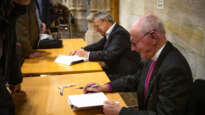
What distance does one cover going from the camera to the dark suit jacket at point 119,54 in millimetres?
3275

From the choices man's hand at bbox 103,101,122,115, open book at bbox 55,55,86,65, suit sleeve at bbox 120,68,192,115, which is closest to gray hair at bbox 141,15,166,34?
suit sleeve at bbox 120,68,192,115

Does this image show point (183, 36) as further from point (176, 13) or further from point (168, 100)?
point (168, 100)

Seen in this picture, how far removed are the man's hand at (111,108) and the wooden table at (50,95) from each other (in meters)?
0.06

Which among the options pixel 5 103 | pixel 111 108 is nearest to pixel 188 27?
pixel 111 108

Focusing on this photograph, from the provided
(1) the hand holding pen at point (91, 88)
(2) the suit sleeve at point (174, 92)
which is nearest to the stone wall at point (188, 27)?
(2) the suit sleeve at point (174, 92)

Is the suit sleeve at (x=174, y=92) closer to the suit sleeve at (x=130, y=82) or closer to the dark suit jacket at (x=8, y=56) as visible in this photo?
the suit sleeve at (x=130, y=82)

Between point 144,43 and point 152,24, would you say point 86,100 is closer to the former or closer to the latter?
point 144,43

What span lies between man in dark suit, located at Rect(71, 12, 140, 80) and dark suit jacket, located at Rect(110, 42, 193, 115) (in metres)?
1.42

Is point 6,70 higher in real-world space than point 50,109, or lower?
higher

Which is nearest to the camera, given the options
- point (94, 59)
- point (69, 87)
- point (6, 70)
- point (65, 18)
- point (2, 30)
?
point (2, 30)

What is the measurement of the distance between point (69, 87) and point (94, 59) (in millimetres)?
943

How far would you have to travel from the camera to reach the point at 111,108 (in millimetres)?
1681

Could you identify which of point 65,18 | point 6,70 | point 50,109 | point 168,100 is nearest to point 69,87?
point 50,109

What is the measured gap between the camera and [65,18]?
9328mm
